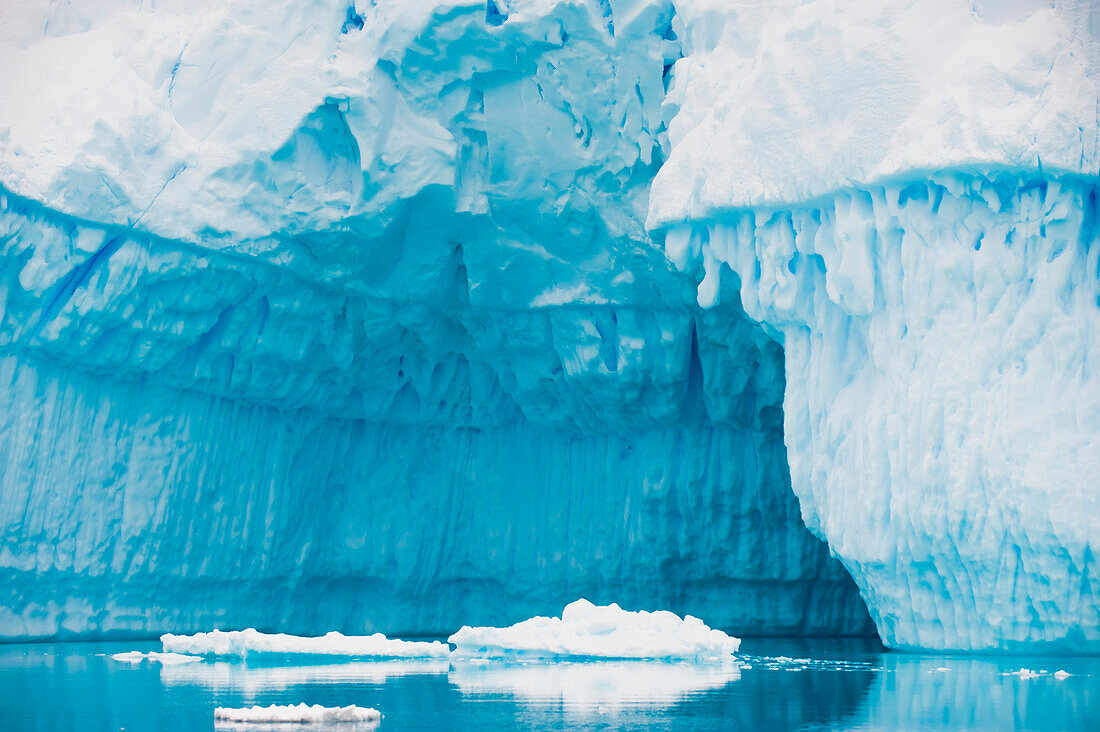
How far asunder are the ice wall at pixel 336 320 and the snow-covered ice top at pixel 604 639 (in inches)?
175

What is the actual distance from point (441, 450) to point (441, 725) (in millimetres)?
12323

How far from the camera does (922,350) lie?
10727 mm

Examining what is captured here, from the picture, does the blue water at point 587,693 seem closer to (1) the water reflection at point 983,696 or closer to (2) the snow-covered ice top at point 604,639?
(1) the water reflection at point 983,696

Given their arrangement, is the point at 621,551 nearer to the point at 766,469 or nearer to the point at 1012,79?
the point at 766,469

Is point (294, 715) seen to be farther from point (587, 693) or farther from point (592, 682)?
point (592, 682)

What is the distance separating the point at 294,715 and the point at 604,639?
19.9 ft

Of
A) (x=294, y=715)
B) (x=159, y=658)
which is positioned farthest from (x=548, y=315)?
(x=294, y=715)

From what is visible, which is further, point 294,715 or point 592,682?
point 592,682

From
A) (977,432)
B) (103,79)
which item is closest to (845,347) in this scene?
(977,432)

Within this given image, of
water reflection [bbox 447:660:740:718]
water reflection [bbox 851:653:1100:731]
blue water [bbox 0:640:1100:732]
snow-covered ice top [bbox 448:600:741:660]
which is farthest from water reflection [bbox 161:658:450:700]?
water reflection [bbox 851:653:1100:731]

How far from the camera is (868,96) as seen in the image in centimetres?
1082

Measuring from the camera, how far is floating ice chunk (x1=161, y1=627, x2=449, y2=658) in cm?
1148

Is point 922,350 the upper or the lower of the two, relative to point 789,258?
lower

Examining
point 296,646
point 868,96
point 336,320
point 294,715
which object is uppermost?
point 868,96
